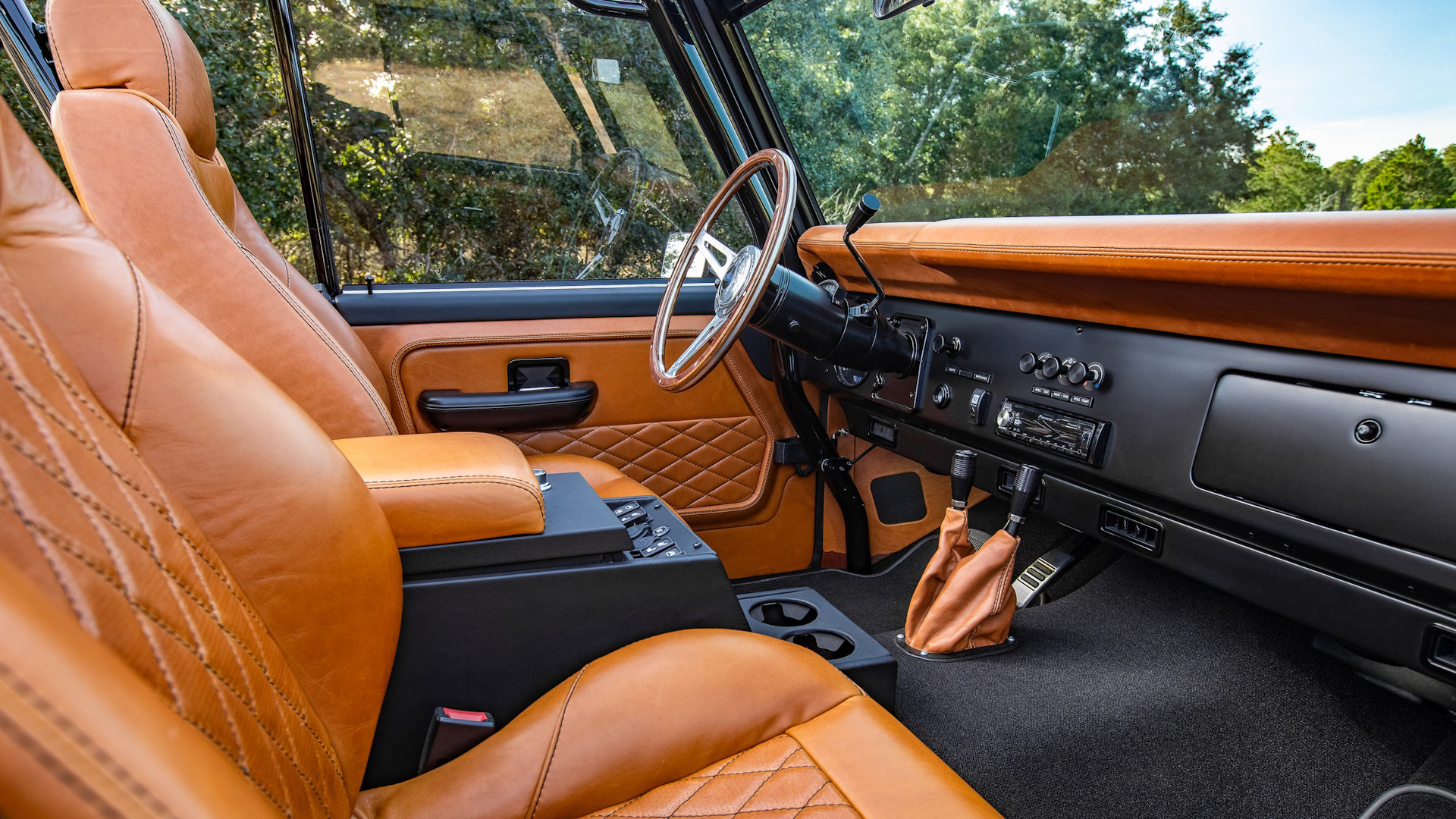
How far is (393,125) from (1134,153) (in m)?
1.74

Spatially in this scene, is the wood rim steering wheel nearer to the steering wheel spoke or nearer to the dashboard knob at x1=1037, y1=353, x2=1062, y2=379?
the steering wheel spoke

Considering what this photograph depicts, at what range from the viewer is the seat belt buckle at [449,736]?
93 cm

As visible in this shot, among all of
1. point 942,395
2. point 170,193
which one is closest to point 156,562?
point 170,193

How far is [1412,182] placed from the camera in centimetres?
113

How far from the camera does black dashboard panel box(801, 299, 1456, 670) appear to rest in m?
0.96

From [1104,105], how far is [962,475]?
80 centimetres

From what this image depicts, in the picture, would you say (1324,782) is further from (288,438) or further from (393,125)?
(393,125)

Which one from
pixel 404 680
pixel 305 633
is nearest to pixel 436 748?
pixel 404 680

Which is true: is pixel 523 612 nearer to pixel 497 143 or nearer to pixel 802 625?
pixel 802 625

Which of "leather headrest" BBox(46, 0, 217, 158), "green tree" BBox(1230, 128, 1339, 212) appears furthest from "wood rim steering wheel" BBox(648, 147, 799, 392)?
"leather headrest" BBox(46, 0, 217, 158)

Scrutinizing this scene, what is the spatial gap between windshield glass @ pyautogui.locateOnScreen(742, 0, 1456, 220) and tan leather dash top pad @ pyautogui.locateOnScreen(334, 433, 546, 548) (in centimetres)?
123

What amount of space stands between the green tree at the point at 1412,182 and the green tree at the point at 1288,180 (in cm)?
5

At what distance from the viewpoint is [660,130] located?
226 centimetres

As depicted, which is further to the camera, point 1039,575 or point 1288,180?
point 1039,575
